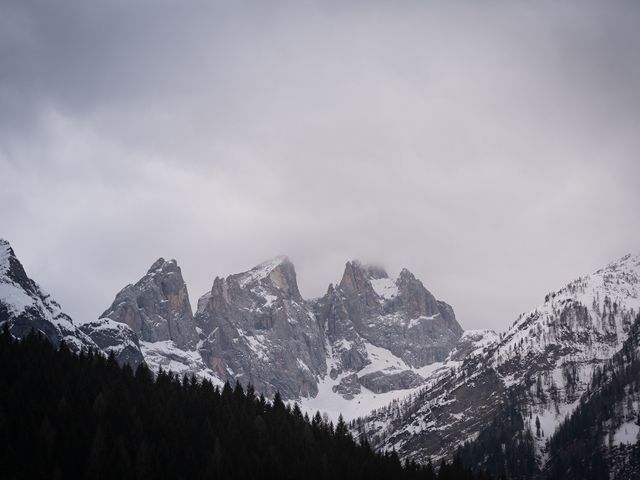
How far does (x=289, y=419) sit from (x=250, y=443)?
2543 centimetres

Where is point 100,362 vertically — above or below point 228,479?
above

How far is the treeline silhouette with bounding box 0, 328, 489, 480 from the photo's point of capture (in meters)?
112

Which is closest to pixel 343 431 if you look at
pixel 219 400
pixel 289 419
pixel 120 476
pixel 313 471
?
pixel 289 419

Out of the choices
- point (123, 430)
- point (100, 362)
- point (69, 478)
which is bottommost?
point (69, 478)

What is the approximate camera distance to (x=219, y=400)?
15688 cm

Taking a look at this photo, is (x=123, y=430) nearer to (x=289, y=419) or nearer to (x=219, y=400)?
(x=219, y=400)

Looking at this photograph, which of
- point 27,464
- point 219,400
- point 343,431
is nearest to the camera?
point 27,464

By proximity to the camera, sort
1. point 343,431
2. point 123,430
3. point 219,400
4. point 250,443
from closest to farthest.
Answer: point 123,430 → point 250,443 → point 219,400 → point 343,431

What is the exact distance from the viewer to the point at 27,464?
106 meters

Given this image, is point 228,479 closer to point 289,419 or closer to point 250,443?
point 250,443

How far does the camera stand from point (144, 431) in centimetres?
12862

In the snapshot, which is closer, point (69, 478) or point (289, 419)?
point (69, 478)

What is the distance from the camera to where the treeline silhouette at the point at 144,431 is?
368 feet

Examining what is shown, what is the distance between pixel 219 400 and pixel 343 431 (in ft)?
102
